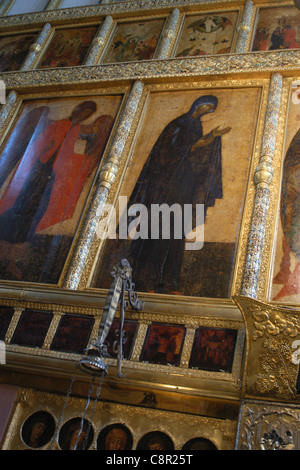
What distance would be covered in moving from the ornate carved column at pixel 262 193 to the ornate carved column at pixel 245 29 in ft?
3.45

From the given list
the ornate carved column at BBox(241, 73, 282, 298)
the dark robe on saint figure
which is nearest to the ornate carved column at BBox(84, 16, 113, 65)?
the dark robe on saint figure

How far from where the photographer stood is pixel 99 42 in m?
9.55

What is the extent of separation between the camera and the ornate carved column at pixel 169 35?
8.80m

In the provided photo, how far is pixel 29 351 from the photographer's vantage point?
5.68 meters

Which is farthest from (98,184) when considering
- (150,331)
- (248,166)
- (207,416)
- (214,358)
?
(207,416)

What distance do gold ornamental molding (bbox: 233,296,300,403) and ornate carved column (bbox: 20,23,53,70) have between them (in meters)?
7.17

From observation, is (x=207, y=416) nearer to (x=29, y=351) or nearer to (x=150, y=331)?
(x=150, y=331)

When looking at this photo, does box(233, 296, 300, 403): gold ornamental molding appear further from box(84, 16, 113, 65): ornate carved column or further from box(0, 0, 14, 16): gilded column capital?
box(0, 0, 14, 16): gilded column capital

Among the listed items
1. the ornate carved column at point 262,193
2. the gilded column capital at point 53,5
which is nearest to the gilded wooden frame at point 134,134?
the ornate carved column at point 262,193

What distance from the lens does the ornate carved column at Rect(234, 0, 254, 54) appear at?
27.2 ft

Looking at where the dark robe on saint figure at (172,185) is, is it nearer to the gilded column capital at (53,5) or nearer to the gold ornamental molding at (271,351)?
the gold ornamental molding at (271,351)

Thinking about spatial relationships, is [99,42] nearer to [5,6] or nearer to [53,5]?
[53,5]

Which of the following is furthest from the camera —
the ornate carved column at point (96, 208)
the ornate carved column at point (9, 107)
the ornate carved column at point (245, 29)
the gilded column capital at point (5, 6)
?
the gilded column capital at point (5, 6)

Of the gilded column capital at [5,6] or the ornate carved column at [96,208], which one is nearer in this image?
the ornate carved column at [96,208]
